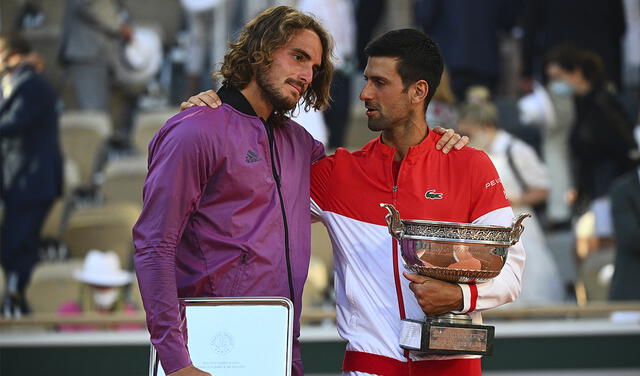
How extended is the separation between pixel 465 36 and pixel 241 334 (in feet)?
19.9

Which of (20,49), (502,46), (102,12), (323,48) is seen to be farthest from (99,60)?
(323,48)

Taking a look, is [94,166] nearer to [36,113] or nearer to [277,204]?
[36,113]

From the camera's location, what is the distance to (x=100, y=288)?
7.78m

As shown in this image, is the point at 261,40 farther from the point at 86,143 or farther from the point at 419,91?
the point at 86,143

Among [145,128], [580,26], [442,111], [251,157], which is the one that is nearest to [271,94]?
[251,157]

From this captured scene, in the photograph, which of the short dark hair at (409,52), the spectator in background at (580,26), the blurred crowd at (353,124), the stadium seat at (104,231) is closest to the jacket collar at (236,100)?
the short dark hair at (409,52)

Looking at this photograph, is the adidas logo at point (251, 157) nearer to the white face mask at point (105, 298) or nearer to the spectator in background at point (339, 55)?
the white face mask at point (105, 298)

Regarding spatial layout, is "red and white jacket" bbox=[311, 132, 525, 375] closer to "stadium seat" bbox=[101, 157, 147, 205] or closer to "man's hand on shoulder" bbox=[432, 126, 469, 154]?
"man's hand on shoulder" bbox=[432, 126, 469, 154]

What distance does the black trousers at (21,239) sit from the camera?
880 cm

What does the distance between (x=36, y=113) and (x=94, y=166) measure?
166cm

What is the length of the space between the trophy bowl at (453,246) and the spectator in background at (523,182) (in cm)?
353

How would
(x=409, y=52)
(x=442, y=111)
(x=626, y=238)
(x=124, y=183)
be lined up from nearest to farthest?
(x=409, y=52), (x=626, y=238), (x=442, y=111), (x=124, y=183)

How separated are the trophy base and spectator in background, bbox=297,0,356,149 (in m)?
5.61

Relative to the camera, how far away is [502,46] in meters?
11.7
